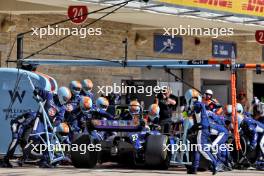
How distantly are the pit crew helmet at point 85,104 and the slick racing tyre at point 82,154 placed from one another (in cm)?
94

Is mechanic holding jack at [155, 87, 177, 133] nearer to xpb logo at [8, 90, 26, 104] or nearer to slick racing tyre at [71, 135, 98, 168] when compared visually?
slick racing tyre at [71, 135, 98, 168]

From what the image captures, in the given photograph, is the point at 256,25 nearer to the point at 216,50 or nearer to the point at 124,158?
the point at 216,50

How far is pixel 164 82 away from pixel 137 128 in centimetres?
928

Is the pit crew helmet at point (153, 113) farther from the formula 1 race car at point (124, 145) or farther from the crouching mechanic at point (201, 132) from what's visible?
the crouching mechanic at point (201, 132)

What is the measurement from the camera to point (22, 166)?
52.4ft

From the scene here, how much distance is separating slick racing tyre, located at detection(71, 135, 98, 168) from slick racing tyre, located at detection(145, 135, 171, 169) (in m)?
1.17

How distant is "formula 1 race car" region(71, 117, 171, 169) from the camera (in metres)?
15.4

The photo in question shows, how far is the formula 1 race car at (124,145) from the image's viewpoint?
50.4 feet

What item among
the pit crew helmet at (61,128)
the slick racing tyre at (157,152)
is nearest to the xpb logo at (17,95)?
the pit crew helmet at (61,128)

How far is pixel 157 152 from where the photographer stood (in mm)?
15242

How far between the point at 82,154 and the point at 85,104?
50.1 inches
